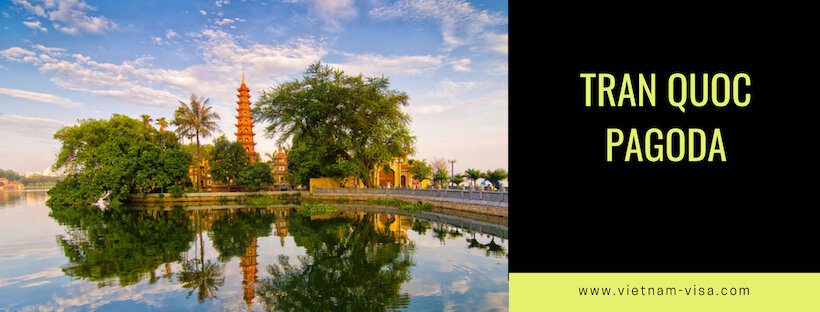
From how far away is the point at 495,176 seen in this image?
90.8 feet

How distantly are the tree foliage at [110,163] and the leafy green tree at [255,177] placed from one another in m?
5.45

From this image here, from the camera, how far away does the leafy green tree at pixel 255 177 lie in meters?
39.6

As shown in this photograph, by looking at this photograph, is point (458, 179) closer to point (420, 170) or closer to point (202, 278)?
point (420, 170)

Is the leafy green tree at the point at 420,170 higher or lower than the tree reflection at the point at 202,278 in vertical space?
higher

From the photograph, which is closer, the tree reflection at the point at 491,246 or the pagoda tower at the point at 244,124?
the tree reflection at the point at 491,246

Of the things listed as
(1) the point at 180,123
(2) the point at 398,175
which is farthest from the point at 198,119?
(2) the point at 398,175

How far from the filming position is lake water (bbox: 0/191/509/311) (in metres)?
6.75

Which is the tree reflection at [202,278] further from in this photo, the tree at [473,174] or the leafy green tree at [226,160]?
the leafy green tree at [226,160]

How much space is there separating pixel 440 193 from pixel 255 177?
22.8 metres

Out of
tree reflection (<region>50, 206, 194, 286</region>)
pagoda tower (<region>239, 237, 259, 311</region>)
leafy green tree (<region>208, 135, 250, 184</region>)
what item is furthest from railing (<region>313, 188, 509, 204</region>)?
tree reflection (<region>50, 206, 194, 286</region>)

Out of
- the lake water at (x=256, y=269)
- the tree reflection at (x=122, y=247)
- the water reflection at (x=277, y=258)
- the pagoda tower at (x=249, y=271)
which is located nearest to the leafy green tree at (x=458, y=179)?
the water reflection at (x=277, y=258)

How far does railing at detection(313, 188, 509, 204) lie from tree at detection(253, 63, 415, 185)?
6.27 ft

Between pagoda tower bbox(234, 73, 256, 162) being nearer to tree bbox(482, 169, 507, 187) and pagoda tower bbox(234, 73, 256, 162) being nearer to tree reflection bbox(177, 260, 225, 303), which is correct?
tree bbox(482, 169, 507, 187)

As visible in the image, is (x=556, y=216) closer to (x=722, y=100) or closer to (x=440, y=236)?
(x=722, y=100)
